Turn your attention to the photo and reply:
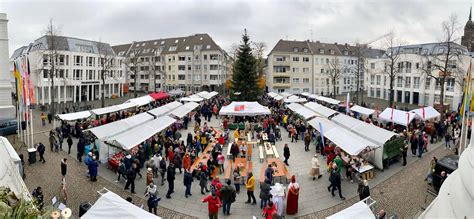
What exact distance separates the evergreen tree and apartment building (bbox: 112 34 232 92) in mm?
29415

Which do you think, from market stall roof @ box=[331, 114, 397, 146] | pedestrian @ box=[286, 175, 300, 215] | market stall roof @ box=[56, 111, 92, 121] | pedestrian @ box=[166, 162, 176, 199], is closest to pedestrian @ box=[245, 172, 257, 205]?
pedestrian @ box=[286, 175, 300, 215]

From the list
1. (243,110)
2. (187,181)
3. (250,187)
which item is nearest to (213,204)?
(250,187)

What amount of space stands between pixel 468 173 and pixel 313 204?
732cm

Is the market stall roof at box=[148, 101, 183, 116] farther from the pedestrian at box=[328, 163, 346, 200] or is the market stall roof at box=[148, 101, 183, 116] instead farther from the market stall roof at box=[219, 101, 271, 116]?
the pedestrian at box=[328, 163, 346, 200]

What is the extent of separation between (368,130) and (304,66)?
5099 centimetres

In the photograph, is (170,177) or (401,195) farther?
(401,195)

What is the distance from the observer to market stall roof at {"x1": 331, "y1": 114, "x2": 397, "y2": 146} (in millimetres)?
15848

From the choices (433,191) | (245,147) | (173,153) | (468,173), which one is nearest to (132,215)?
(468,173)

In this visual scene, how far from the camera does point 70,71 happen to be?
165 ft

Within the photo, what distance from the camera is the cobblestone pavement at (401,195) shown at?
11.3m

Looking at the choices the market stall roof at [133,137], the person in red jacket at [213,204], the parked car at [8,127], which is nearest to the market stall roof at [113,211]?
the person in red jacket at [213,204]

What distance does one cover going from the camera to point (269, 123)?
24.0m

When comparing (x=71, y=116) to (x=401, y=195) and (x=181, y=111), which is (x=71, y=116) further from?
(x=401, y=195)

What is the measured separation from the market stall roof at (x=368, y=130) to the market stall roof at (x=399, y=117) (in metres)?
5.09
